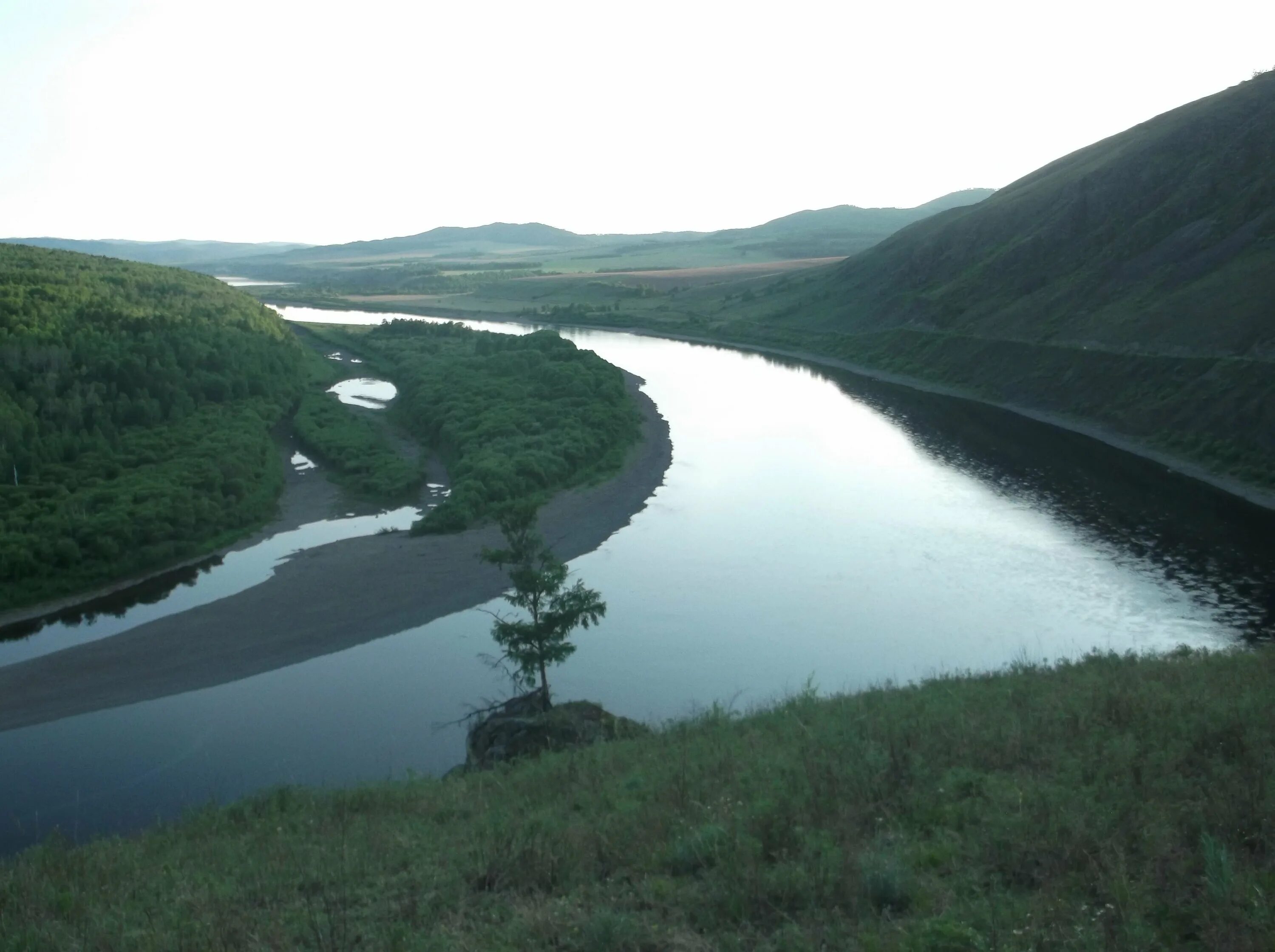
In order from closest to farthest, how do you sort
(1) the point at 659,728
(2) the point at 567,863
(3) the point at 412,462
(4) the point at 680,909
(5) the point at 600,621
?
(4) the point at 680,909
(2) the point at 567,863
(1) the point at 659,728
(5) the point at 600,621
(3) the point at 412,462

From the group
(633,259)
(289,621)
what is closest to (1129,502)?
(289,621)

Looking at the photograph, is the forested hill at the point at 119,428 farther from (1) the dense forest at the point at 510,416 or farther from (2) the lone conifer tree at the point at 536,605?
(2) the lone conifer tree at the point at 536,605

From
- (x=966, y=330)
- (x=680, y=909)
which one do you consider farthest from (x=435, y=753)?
(x=966, y=330)

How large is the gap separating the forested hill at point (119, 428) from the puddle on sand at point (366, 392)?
2.09m

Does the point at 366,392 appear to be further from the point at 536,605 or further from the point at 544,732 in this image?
the point at 544,732

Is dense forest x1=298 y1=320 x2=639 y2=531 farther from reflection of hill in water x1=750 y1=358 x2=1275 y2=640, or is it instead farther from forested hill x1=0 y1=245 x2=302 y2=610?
reflection of hill in water x1=750 y1=358 x2=1275 y2=640

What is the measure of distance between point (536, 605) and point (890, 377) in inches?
1493

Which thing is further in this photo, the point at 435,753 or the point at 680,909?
the point at 435,753

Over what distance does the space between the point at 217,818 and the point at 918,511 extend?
20.5 m

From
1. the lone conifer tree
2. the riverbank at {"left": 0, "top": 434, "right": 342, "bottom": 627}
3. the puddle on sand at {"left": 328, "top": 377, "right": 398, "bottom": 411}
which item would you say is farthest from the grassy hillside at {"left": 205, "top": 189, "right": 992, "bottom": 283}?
the lone conifer tree

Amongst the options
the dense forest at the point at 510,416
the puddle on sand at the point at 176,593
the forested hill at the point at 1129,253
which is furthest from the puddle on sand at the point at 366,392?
the forested hill at the point at 1129,253

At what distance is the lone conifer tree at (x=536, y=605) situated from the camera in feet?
46.5

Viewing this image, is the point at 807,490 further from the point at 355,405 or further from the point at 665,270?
the point at 665,270

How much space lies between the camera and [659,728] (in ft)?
37.9
